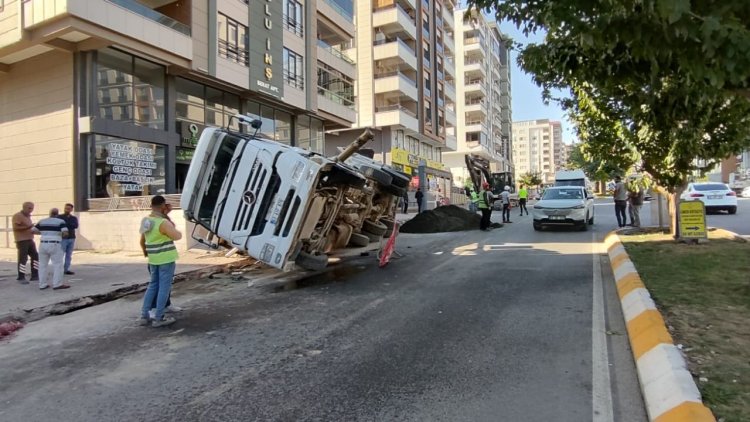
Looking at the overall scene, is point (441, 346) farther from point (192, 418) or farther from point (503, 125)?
point (503, 125)

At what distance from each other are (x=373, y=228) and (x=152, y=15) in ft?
38.3

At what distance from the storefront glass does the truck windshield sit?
32.0 ft

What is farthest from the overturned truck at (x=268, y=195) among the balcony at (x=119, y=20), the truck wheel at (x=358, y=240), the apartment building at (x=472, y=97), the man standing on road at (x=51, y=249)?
the apartment building at (x=472, y=97)

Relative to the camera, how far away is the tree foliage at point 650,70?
10.9ft

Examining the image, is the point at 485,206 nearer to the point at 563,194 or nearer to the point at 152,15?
the point at 563,194

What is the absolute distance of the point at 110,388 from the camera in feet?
14.4

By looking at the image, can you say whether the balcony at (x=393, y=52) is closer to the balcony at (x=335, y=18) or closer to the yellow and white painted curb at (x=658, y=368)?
the balcony at (x=335, y=18)

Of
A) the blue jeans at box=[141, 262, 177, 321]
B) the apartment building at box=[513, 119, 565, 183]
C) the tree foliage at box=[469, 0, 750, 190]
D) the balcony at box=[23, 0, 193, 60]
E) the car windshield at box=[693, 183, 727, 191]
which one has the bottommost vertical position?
the blue jeans at box=[141, 262, 177, 321]

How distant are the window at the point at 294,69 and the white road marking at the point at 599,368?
67.9 ft

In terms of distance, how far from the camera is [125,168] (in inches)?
682

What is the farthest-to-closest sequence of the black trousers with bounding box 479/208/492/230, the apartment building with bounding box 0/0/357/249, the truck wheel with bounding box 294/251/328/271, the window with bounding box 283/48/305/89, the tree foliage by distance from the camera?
1. the window with bounding box 283/48/305/89
2. the black trousers with bounding box 479/208/492/230
3. the apartment building with bounding box 0/0/357/249
4. the truck wheel with bounding box 294/251/328/271
5. the tree foliage

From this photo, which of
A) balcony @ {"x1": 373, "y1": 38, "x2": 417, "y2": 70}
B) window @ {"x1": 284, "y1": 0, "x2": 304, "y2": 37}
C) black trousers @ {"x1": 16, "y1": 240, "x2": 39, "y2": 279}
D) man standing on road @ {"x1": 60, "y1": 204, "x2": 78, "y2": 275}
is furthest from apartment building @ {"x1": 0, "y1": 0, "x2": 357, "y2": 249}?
balcony @ {"x1": 373, "y1": 38, "x2": 417, "y2": 70}

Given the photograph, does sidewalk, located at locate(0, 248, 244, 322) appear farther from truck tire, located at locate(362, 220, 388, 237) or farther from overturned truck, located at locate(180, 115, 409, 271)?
truck tire, located at locate(362, 220, 388, 237)

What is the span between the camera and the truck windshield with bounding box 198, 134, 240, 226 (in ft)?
29.0
